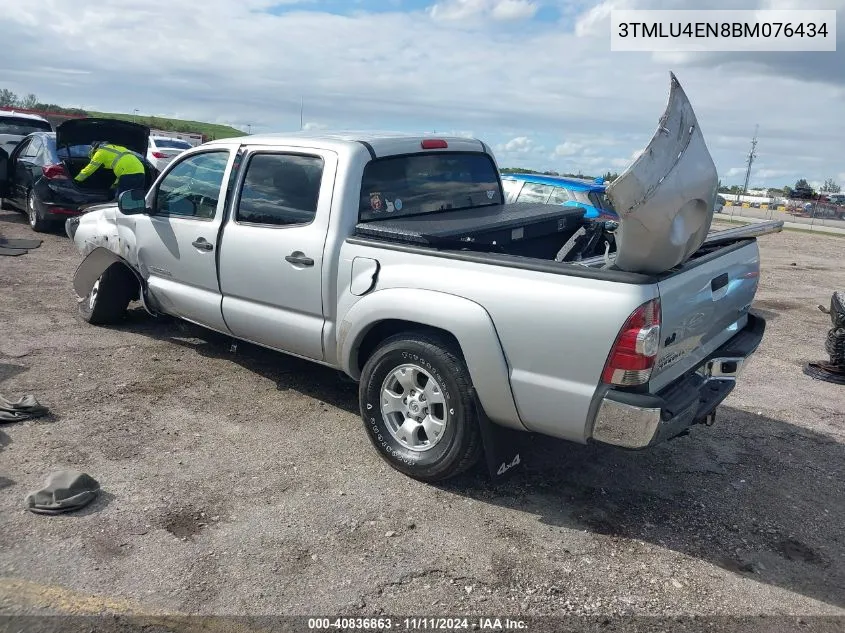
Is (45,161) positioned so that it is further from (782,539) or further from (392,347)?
(782,539)

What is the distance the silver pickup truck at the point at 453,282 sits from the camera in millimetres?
3355

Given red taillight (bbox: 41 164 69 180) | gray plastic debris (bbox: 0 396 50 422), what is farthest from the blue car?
gray plastic debris (bbox: 0 396 50 422)

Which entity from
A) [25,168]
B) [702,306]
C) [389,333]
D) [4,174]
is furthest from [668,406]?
[4,174]

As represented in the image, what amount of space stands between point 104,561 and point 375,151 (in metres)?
2.83

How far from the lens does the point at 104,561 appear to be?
131 inches

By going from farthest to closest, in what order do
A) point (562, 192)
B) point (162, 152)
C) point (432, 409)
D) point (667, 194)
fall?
point (162, 152) < point (562, 192) < point (432, 409) < point (667, 194)

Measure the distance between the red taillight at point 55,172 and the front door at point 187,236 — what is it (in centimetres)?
563

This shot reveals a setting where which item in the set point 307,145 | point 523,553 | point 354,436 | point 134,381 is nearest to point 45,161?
point 134,381

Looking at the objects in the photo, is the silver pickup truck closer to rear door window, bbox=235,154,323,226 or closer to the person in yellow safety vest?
rear door window, bbox=235,154,323,226

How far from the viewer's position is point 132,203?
5.87 m

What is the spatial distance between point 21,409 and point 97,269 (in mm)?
2152

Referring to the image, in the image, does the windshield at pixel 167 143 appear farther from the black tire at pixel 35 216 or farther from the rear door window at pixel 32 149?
the black tire at pixel 35 216

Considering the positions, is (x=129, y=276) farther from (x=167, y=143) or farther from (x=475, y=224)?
(x=167, y=143)

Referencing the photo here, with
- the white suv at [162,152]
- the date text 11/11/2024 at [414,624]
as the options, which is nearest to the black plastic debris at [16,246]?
the white suv at [162,152]
